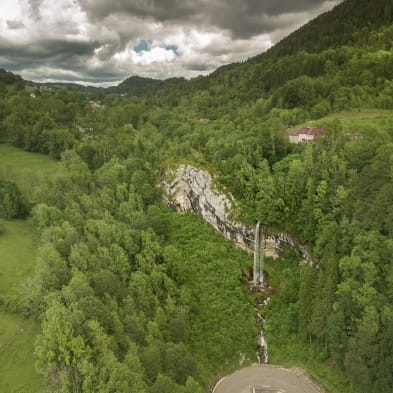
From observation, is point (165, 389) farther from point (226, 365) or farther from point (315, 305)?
point (315, 305)

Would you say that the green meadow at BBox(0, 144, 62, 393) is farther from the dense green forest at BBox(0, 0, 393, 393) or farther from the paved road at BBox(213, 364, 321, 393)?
the paved road at BBox(213, 364, 321, 393)

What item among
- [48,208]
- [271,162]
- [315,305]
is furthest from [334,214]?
[48,208]

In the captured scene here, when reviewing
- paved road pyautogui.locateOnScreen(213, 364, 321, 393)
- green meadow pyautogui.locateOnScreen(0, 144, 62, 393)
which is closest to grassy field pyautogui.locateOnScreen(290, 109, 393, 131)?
paved road pyautogui.locateOnScreen(213, 364, 321, 393)

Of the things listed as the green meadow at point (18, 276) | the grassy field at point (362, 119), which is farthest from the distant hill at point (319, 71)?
the green meadow at point (18, 276)

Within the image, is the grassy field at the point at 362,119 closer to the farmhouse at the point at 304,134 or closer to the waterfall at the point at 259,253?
the farmhouse at the point at 304,134

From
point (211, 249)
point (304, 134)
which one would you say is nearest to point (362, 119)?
point (304, 134)

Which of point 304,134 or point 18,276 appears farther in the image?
point 304,134

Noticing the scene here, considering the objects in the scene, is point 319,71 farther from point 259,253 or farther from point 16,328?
point 16,328
